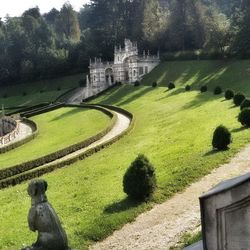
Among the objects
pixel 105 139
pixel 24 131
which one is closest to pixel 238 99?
pixel 105 139

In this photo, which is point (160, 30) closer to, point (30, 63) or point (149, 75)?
point (149, 75)

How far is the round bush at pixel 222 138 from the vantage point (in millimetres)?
27344

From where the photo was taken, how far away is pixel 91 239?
715 inches

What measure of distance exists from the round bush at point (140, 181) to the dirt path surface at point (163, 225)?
89 cm

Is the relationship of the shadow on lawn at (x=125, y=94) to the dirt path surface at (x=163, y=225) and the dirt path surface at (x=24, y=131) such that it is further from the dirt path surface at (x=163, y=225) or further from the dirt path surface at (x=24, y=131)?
the dirt path surface at (x=163, y=225)

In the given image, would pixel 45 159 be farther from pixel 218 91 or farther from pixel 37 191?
pixel 218 91

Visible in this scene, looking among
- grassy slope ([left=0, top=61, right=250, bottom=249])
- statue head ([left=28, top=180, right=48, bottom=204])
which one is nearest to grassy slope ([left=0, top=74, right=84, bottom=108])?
grassy slope ([left=0, top=61, right=250, bottom=249])

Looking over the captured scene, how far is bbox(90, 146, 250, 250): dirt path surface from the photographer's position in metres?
17.3

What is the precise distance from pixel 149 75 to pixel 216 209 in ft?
263

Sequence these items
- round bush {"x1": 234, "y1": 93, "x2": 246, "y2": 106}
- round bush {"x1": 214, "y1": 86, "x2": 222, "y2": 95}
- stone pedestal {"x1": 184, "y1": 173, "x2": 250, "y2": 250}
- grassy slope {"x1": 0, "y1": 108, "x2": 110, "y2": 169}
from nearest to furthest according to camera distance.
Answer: stone pedestal {"x1": 184, "y1": 173, "x2": 250, "y2": 250}, grassy slope {"x1": 0, "y1": 108, "x2": 110, "y2": 169}, round bush {"x1": 234, "y1": 93, "x2": 246, "y2": 106}, round bush {"x1": 214, "y1": 86, "x2": 222, "y2": 95}

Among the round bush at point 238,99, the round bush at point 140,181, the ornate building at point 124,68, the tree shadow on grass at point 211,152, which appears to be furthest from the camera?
the ornate building at point 124,68

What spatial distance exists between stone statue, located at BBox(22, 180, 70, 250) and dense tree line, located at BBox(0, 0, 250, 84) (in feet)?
232

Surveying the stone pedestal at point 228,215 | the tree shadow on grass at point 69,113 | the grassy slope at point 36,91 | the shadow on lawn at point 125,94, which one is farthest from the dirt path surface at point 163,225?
the grassy slope at point 36,91

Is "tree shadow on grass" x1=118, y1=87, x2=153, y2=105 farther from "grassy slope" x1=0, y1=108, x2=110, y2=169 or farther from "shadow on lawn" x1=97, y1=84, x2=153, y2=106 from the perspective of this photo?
"grassy slope" x1=0, y1=108, x2=110, y2=169
